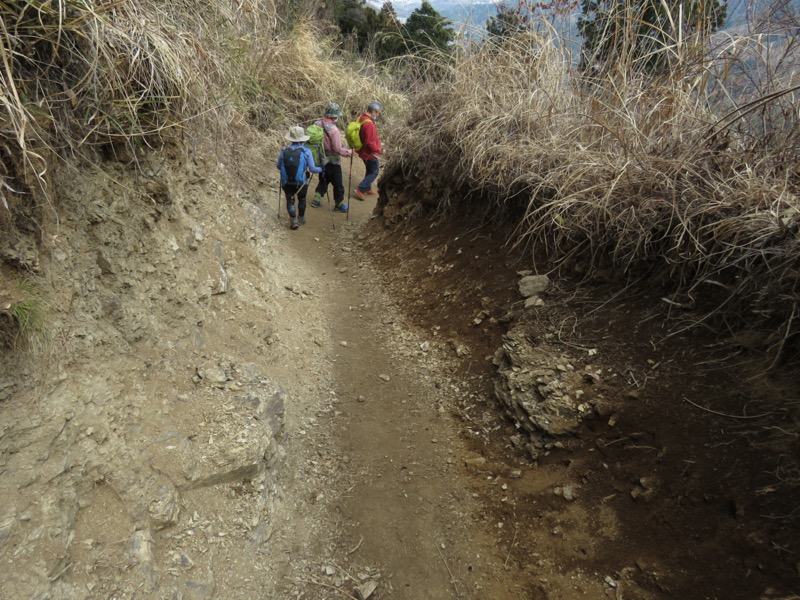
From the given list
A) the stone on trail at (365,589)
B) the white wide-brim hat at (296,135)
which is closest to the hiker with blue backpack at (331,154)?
the white wide-brim hat at (296,135)

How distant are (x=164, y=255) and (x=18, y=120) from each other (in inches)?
51.8

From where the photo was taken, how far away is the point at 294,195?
22.1 feet

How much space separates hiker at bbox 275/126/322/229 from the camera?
6219 mm

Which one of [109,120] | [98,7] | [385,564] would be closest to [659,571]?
[385,564]

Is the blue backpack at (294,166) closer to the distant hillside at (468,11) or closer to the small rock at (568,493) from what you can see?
the distant hillside at (468,11)

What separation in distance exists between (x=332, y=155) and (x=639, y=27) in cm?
443

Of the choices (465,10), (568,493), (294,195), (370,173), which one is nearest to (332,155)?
(294,195)

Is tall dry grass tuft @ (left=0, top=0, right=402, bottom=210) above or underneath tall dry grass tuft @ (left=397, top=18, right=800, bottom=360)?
above

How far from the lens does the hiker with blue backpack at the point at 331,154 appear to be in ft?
23.0

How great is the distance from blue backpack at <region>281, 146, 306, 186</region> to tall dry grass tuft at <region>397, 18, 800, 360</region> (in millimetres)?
2314

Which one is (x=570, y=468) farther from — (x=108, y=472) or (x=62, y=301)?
(x=62, y=301)

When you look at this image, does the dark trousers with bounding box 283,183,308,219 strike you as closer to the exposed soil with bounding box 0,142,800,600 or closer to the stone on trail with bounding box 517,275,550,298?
the exposed soil with bounding box 0,142,800,600

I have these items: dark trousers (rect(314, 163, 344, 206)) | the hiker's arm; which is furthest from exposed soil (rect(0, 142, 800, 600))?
the hiker's arm

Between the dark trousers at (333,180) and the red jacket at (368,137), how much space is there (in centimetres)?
52
